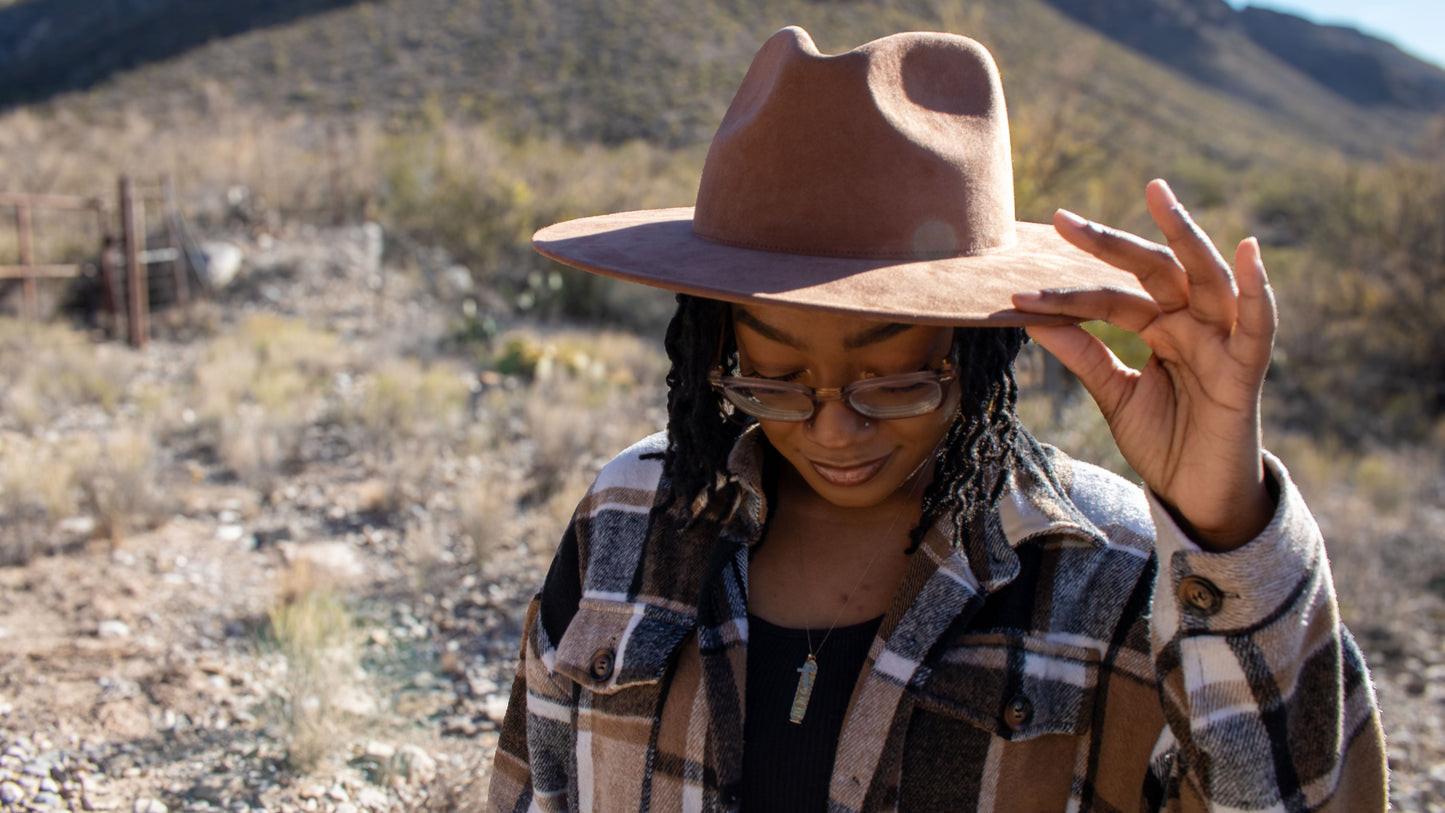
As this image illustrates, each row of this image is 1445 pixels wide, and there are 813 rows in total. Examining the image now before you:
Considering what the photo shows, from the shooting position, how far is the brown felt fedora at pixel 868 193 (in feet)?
4.23

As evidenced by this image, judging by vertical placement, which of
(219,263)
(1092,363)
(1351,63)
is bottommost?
(219,263)

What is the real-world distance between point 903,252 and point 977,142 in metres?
0.22

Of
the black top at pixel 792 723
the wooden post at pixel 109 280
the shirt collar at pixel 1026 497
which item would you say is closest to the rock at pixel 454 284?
the wooden post at pixel 109 280

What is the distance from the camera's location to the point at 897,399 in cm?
143

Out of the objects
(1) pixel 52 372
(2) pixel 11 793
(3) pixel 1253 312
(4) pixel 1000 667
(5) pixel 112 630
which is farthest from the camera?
(1) pixel 52 372

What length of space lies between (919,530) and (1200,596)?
1.63 feet

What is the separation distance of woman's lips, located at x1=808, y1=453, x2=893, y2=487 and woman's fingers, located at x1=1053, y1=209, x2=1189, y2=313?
1.62 ft

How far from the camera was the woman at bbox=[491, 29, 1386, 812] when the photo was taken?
3.64 feet

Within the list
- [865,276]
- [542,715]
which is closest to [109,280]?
[542,715]

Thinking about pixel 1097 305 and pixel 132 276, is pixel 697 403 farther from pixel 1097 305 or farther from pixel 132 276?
pixel 132 276

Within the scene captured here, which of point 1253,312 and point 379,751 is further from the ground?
point 1253,312

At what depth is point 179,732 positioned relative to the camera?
3.44m

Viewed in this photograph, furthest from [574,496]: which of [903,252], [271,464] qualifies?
[903,252]

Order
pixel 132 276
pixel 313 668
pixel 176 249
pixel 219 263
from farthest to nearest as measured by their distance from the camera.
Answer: pixel 219 263 < pixel 176 249 < pixel 132 276 < pixel 313 668
